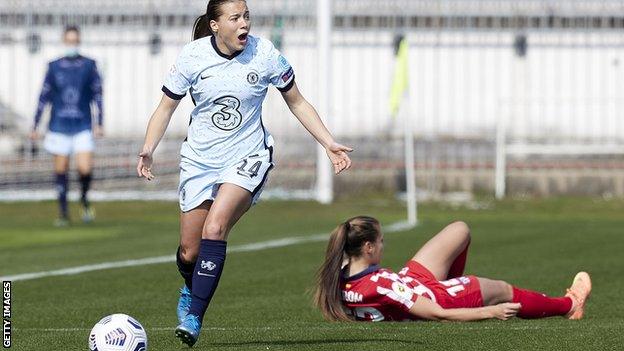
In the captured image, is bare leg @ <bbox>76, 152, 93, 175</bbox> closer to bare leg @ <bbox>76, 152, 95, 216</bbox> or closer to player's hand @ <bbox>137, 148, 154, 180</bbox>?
bare leg @ <bbox>76, 152, 95, 216</bbox>

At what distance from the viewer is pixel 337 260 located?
9.56m

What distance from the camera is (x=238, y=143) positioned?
8.74 meters

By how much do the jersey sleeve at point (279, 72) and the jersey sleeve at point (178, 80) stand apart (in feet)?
1.53

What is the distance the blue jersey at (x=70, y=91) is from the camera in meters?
20.1

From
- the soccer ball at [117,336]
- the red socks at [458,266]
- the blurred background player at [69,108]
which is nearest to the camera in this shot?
the soccer ball at [117,336]

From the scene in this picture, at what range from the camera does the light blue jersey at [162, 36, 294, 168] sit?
8.69 meters

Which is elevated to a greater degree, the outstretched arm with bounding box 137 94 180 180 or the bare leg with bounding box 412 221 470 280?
the outstretched arm with bounding box 137 94 180 180

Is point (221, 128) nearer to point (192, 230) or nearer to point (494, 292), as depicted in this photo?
point (192, 230)

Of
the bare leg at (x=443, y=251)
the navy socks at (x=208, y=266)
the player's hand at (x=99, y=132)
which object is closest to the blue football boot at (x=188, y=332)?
the navy socks at (x=208, y=266)

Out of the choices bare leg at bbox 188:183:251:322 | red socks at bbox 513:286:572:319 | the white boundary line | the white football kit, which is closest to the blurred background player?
the white boundary line

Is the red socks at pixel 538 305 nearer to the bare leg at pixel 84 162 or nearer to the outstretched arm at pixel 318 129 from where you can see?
the outstretched arm at pixel 318 129

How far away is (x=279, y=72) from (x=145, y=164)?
90cm

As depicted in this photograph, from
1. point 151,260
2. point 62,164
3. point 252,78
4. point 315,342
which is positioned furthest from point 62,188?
point 315,342

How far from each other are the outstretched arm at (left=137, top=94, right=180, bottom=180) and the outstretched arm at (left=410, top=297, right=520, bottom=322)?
6.16 feet
